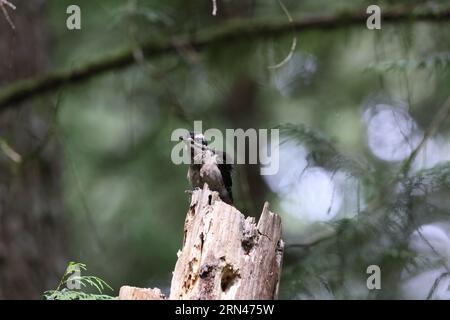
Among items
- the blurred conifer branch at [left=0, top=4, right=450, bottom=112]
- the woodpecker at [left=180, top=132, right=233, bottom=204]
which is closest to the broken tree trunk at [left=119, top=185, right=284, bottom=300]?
the woodpecker at [left=180, top=132, right=233, bottom=204]

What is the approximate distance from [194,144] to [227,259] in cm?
205

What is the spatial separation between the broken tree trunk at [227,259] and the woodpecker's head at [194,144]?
1700 mm

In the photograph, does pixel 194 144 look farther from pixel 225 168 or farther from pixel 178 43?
pixel 178 43

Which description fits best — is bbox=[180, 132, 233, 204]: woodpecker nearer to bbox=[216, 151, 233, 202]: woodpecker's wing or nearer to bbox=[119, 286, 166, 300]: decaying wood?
bbox=[216, 151, 233, 202]: woodpecker's wing

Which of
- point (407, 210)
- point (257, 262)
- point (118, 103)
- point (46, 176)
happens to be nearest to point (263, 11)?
point (118, 103)

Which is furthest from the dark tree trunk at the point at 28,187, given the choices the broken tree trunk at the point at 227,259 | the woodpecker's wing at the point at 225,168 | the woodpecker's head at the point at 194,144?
the broken tree trunk at the point at 227,259

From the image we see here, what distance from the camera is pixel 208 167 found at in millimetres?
4859

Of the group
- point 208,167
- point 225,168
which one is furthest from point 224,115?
point 208,167

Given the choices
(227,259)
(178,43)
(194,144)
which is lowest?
(227,259)

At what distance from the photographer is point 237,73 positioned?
5.84 m

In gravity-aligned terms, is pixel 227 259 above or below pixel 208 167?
below

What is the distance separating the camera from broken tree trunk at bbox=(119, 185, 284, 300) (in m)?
2.97
